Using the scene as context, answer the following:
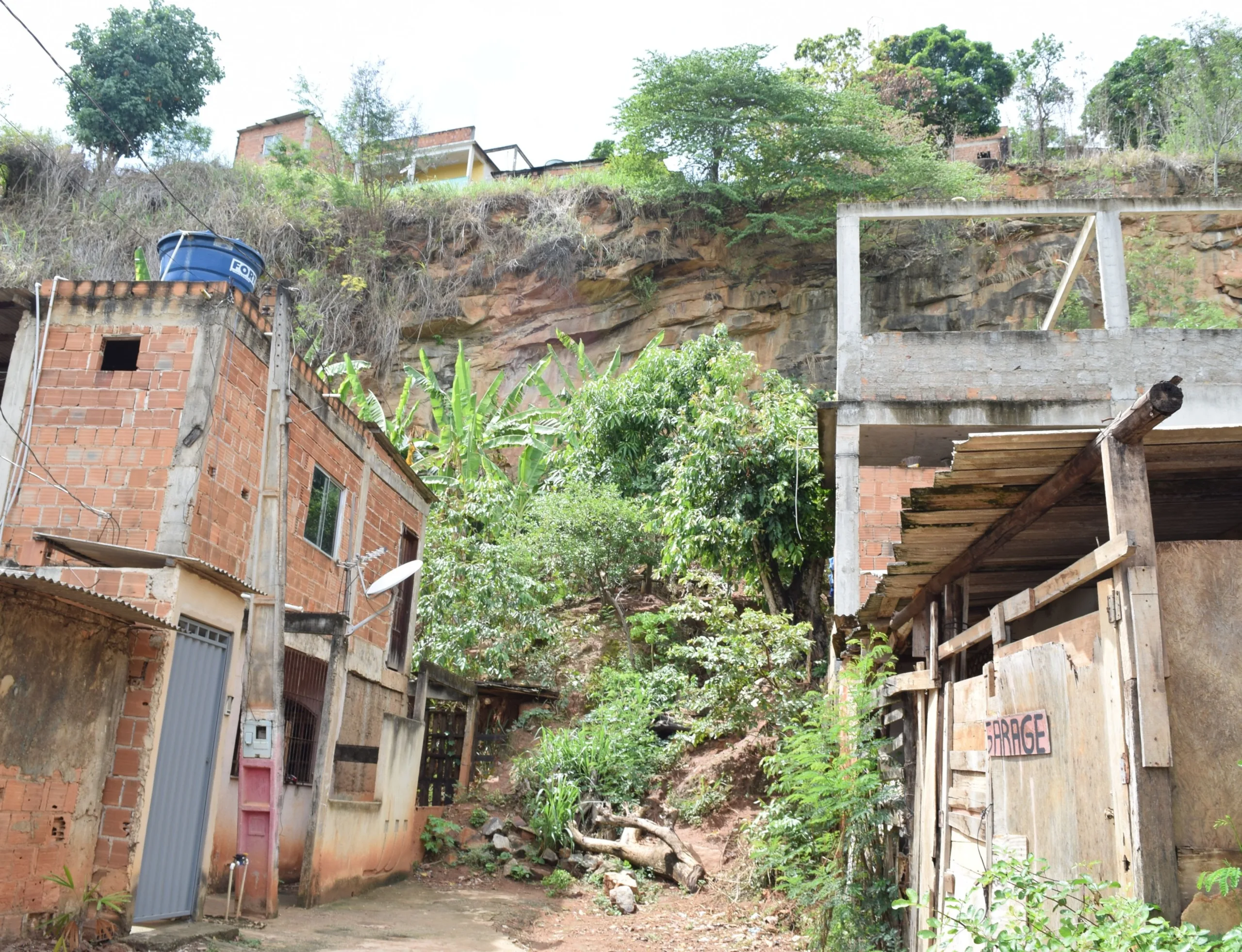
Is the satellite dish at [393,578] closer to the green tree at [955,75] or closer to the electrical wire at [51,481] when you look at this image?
the electrical wire at [51,481]

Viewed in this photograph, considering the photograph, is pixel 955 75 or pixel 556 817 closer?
pixel 556 817

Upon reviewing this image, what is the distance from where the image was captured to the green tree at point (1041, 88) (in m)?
27.3

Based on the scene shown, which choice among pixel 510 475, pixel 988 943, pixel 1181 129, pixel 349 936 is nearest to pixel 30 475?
pixel 349 936

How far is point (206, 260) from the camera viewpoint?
8328 mm

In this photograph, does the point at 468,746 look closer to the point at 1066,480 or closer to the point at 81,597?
the point at 81,597

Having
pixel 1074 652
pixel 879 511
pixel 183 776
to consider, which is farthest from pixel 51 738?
pixel 879 511

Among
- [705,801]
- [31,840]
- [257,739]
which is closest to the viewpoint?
[31,840]

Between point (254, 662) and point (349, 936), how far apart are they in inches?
86.4

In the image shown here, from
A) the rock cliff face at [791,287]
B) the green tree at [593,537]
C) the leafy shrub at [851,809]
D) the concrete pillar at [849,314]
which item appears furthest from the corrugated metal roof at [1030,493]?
the rock cliff face at [791,287]

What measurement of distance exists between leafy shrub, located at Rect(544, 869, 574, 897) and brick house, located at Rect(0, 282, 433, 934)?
5.85 ft

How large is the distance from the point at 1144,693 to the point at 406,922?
704cm

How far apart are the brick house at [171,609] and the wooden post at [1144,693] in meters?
4.95

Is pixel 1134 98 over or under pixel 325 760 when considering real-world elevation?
over

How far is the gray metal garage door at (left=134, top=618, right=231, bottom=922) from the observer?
6.48 metres
